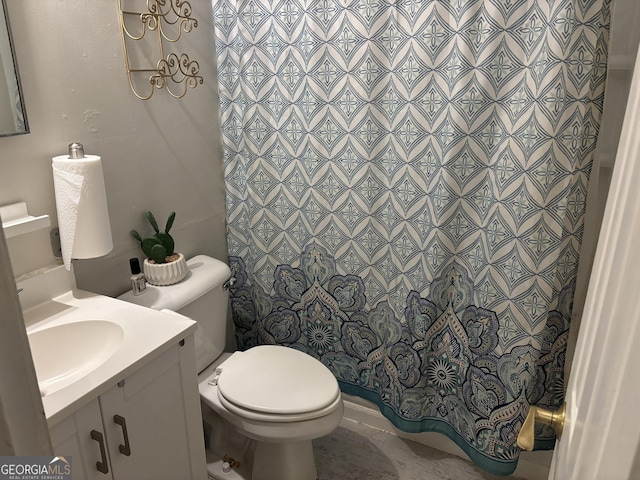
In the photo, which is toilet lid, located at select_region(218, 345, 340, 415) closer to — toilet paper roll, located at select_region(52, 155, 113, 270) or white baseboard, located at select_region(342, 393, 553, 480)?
white baseboard, located at select_region(342, 393, 553, 480)

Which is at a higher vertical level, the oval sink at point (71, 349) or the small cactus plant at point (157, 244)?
the small cactus plant at point (157, 244)

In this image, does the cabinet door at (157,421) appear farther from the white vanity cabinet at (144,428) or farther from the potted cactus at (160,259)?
the potted cactus at (160,259)

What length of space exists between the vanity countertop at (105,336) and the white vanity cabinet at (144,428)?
1.4 inches

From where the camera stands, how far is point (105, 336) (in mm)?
1326

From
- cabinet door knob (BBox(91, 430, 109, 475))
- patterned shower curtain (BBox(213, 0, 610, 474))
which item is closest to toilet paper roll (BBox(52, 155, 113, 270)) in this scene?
cabinet door knob (BBox(91, 430, 109, 475))

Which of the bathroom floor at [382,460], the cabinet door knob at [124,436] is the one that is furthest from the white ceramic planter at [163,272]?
the bathroom floor at [382,460]

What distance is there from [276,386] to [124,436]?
1.85ft

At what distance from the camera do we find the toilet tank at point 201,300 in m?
1.61

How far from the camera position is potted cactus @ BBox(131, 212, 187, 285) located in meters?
1.66

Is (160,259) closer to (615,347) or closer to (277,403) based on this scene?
(277,403)

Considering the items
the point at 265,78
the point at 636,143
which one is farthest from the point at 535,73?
the point at 636,143

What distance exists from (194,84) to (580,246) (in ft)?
4.62

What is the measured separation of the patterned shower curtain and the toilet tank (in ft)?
0.90

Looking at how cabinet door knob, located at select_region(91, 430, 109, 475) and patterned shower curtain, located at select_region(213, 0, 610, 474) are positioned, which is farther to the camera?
patterned shower curtain, located at select_region(213, 0, 610, 474)
